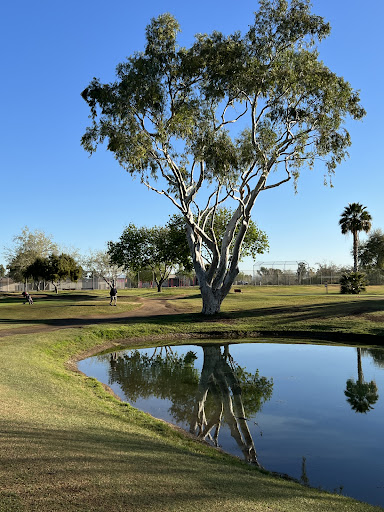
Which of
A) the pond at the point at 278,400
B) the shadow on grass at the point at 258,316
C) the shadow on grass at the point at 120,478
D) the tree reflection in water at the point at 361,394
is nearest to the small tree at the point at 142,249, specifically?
the shadow on grass at the point at 258,316

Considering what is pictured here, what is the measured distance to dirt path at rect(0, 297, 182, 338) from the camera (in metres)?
23.4

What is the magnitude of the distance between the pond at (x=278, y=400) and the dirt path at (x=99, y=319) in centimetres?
558

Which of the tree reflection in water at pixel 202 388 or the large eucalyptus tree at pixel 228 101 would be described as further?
the large eucalyptus tree at pixel 228 101

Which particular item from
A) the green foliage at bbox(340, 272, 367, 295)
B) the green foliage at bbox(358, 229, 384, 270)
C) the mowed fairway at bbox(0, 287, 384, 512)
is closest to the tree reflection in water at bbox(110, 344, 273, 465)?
the mowed fairway at bbox(0, 287, 384, 512)

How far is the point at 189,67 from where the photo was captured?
87.2 ft

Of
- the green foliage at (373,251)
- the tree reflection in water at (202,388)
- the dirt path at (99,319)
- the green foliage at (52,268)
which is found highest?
the green foliage at (373,251)

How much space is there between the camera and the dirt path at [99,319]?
2342 cm

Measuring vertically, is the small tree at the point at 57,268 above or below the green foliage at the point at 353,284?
above

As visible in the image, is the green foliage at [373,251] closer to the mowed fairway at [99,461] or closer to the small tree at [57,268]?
the small tree at [57,268]

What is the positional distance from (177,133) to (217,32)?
246 inches

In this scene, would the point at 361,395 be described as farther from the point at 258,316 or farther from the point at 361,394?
the point at 258,316

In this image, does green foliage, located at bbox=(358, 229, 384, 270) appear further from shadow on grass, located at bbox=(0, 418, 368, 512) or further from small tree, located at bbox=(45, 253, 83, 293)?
shadow on grass, located at bbox=(0, 418, 368, 512)

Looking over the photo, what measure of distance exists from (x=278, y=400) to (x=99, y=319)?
18.9m

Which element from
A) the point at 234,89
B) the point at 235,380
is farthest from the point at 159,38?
the point at 235,380
